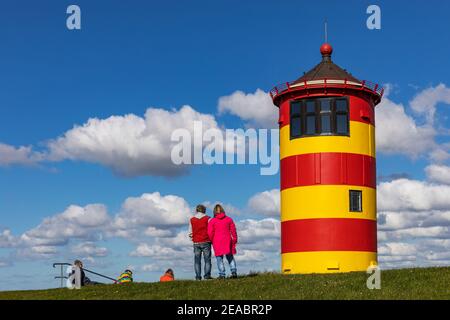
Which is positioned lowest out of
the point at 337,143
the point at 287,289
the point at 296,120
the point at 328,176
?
the point at 287,289

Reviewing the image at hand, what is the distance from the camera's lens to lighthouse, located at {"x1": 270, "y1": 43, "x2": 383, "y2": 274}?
94.9 ft

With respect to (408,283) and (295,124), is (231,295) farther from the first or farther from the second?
(295,124)

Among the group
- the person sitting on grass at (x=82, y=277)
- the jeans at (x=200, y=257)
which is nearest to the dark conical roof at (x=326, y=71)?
the jeans at (x=200, y=257)

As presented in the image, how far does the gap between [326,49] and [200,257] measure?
12452mm

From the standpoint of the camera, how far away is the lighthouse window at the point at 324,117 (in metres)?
29.4

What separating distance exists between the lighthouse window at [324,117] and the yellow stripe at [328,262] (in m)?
5.02

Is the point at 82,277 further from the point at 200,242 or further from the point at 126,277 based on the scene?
the point at 200,242

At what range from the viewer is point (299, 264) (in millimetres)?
29141

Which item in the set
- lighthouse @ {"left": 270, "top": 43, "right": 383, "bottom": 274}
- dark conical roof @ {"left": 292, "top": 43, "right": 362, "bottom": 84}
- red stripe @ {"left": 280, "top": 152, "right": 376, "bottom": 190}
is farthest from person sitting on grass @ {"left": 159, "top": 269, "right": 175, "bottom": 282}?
dark conical roof @ {"left": 292, "top": 43, "right": 362, "bottom": 84}

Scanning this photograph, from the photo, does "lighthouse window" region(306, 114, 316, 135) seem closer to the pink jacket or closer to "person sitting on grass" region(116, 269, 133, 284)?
the pink jacket

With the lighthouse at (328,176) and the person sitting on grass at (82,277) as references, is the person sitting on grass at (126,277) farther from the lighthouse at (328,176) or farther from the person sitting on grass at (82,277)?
the lighthouse at (328,176)

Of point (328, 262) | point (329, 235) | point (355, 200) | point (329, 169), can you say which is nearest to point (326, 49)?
point (329, 169)

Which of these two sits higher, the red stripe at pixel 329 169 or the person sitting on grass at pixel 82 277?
the red stripe at pixel 329 169

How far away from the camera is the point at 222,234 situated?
2427cm
